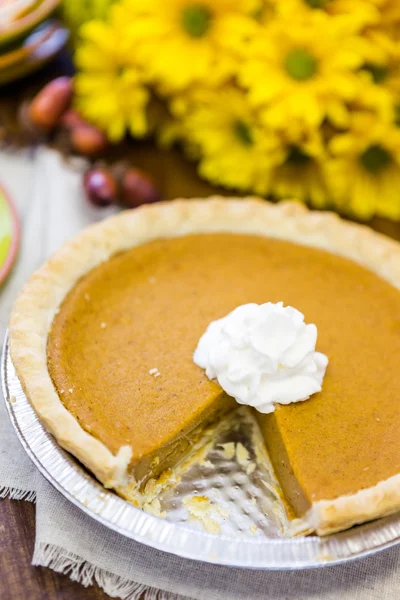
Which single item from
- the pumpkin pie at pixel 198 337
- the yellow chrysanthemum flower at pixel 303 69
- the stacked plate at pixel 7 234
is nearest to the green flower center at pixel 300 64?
the yellow chrysanthemum flower at pixel 303 69

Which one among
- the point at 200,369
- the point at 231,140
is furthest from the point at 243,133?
the point at 200,369

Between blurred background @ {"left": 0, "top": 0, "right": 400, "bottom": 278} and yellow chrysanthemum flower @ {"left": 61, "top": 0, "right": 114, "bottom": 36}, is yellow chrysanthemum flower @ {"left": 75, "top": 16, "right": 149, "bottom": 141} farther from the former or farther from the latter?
yellow chrysanthemum flower @ {"left": 61, "top": 0, "right": 114, "bottom": 36}

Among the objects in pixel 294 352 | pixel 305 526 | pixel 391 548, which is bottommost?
pixel 391 548

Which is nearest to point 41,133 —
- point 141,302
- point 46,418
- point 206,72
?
point 206,72

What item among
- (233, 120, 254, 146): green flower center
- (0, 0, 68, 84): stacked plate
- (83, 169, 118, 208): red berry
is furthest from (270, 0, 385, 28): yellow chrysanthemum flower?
(0, 0, 68, 84): stacked plate

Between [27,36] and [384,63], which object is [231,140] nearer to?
[384,63]

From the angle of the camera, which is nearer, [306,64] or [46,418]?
[46,418]

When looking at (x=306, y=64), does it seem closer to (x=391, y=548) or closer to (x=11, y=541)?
(x=391, y=548)
